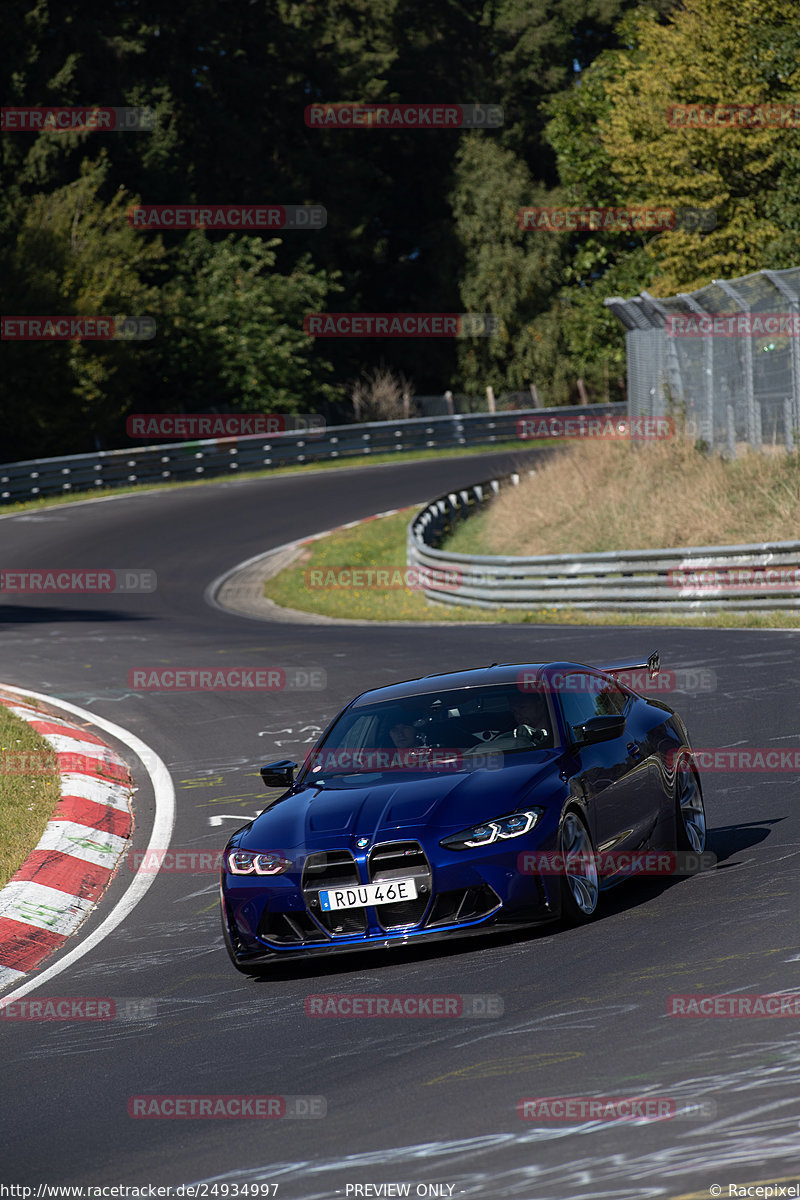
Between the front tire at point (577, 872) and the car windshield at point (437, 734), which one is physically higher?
the car windshield at point (437, 734)

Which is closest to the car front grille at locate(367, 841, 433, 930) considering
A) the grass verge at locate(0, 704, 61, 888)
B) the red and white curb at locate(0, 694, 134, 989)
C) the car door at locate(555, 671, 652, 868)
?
the car door at locate(555, 671, 652, 868)

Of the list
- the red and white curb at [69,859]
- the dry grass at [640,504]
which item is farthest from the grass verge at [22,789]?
the dry grass at [640,504]

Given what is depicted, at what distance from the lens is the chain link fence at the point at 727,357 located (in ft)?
79.6

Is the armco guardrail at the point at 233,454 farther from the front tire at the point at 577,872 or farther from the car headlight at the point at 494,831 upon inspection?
the car headlight at the point at 494,831

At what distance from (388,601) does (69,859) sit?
18.1 m

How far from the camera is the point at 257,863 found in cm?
766

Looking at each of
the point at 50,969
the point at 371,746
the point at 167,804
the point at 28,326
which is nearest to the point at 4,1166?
the point at 50,969

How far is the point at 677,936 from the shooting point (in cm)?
727

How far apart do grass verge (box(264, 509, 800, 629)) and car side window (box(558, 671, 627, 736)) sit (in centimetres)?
1086

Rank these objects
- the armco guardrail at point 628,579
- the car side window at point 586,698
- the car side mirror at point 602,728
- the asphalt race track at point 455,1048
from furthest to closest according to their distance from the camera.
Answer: the armco guardrail at point 628,579
the car side window at point 586,698
the car side mirror at point 602,728
the asphalt race track at point 455,1048

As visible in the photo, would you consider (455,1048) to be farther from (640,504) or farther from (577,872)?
(640,504)

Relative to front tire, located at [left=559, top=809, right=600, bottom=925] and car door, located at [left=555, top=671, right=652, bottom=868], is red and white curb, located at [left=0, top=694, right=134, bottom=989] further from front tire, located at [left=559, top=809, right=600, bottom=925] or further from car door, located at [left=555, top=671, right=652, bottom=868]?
car door, located at [left=555, top=671, right=652, bottom=868]

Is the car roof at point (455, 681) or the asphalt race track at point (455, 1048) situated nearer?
the asphalt race track at point (455, 1048)

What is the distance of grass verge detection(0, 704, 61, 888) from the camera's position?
10539 millimetres
